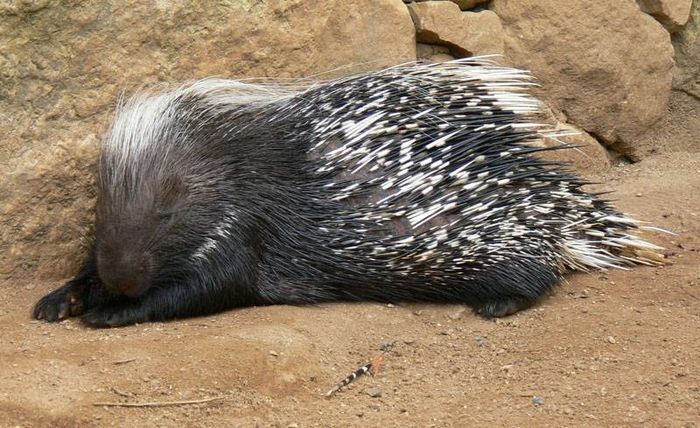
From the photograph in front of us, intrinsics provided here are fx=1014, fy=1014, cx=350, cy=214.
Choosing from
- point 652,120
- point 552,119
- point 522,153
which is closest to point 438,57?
point 552,119

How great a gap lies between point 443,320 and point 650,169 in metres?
2.21

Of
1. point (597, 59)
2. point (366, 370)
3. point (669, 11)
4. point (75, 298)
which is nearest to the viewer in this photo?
point (366, 370)

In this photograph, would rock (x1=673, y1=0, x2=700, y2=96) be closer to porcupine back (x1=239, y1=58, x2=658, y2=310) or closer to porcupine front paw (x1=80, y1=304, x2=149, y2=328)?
porcupine back (x1=239, y1=58, x2=658, y2=310)

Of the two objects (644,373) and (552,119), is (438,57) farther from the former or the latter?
(644,373)

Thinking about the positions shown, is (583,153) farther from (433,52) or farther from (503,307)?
(503,307)

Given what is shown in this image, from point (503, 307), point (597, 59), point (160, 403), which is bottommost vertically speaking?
point (503, 307)

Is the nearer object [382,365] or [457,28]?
[382,365]

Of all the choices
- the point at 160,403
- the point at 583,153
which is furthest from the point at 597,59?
the point at 160,403

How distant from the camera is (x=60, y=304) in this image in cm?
355

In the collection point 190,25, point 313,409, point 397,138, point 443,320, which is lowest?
point 443,320

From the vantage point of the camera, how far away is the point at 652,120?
5430mm

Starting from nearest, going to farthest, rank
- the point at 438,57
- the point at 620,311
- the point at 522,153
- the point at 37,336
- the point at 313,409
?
1. the point at 313,409
2. the point at 37,336
3. the point at 620,311
4. the point at 522,153
5. the point at 438,57

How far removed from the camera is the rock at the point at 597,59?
4.93 meters

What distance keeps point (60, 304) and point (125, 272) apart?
0.27 meters
